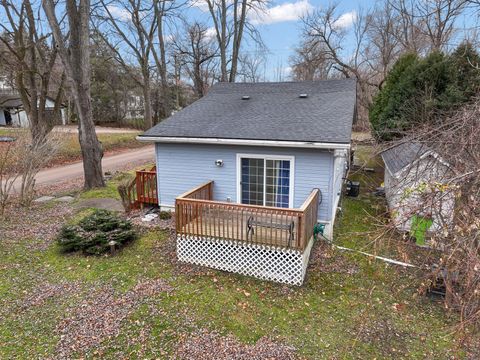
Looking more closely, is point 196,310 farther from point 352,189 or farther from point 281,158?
point 352,189

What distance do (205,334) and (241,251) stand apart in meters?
2.15

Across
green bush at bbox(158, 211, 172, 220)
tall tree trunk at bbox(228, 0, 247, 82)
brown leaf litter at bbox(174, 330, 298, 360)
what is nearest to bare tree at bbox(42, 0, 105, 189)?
green bush at bbox(158, 211, 172, 220)

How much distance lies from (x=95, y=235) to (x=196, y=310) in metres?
3.56

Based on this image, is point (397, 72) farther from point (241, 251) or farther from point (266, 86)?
point (241, 251)

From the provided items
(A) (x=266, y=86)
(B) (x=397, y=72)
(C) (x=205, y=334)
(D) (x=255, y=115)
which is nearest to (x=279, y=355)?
(C) (x=205, y=334)

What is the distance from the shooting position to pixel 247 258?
6766mm

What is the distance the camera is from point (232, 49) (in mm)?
22547

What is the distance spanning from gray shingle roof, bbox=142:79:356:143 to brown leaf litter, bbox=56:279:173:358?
437cm

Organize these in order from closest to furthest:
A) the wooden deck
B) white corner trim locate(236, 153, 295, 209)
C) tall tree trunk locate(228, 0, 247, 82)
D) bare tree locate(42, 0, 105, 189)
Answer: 1. the wooden deck
2. white corner trim locate(236, 153, 295, 209)
3. bare tree locate(42, 0, 105, 189)
4. tall tree trunk locate(228, 0, 247, 82)

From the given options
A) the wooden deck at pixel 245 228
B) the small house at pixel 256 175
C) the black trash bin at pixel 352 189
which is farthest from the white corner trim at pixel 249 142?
the black trash bin at pixel 352 189

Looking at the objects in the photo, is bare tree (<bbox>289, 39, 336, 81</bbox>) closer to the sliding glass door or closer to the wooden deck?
the sliding glass door

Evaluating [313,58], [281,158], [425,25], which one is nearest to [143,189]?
[281,158]

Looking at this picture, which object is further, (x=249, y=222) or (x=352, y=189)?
(x=352, y=189)

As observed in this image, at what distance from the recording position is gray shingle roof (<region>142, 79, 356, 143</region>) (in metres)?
8.12
